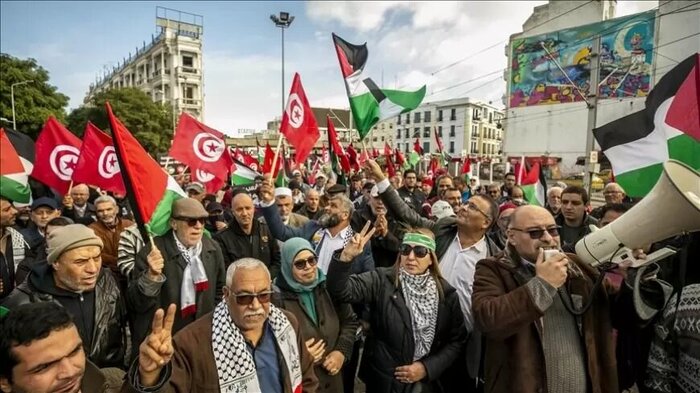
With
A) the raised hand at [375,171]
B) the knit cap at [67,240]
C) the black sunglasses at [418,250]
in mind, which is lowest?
the black sunglasses at [418,250]

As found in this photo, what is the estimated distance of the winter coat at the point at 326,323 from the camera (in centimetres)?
276

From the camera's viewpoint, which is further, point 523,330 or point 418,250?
point 418,250

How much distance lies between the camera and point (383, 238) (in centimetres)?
471

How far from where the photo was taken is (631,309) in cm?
214

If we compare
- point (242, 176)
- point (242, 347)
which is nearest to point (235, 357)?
point (242, 347)

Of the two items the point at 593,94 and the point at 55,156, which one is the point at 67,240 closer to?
the point at 55,156

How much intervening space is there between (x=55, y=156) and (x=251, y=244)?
3.29 meters

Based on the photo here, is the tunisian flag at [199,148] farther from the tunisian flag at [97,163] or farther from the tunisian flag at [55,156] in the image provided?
the tunisian flag at [55,156]

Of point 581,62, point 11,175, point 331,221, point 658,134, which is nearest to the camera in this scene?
point 658,134

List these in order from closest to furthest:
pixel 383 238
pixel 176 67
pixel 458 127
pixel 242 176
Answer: pixel 383 238 < pixel 242 176 < pixel 176 67 < pixel 458 127

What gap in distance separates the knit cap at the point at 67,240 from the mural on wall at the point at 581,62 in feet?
117

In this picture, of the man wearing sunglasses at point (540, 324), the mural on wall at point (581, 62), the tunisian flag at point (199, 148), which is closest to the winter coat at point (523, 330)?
the man wearing sunglasses at point (540, 324)

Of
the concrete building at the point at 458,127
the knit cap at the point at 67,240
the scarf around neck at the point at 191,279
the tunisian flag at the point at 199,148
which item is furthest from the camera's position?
the concrete building at the point at 458,127

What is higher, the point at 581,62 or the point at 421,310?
the point at 581,62
